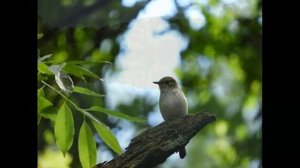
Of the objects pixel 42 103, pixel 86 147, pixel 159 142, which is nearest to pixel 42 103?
pixel 42 103

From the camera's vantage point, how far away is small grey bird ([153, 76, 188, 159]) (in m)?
1.18

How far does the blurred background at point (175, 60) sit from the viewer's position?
1155 mm

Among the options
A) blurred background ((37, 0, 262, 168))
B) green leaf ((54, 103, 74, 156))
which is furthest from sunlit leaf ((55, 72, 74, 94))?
blurred background ((37, 0, 262, 168))

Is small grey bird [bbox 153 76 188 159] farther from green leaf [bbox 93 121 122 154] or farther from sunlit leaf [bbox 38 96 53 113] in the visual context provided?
sunlit leaf [bbox 38 96 53 113]

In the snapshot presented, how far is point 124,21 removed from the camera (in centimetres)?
123

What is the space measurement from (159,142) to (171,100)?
4.2 inches

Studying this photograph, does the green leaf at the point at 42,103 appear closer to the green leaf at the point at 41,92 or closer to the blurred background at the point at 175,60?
the green leaf at the point at 41,92

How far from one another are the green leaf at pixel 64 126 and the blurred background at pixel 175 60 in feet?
0.43

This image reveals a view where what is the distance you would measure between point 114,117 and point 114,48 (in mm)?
182

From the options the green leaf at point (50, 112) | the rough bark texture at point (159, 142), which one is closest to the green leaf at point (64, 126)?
the green leaf at point (50, 112)

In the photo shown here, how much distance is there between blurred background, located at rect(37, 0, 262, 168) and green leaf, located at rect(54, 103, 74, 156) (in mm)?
130
